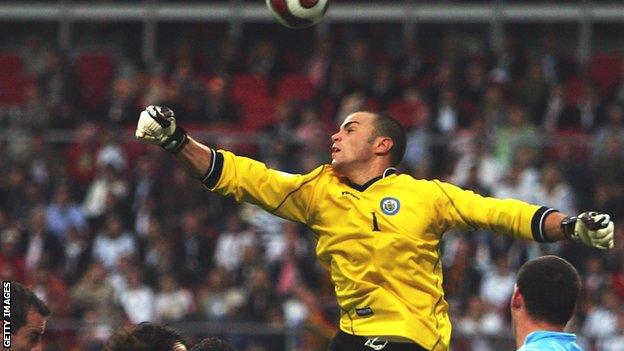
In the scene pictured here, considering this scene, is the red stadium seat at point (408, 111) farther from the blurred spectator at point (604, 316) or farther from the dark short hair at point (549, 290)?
the dark short hair at point (549, 290)

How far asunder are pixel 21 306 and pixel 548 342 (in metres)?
2.02

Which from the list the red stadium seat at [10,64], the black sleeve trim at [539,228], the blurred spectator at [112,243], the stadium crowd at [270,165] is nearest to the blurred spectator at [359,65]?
the stadium crowd at [270,165]

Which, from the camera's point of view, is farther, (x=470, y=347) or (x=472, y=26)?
(x=472, y=26)

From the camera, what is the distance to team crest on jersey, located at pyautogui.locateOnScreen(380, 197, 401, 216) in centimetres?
779

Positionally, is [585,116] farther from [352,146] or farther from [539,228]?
[539,228]

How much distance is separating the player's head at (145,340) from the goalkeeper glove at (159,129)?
147 centimetres

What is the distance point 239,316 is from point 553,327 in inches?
347

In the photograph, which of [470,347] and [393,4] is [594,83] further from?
[470,347]

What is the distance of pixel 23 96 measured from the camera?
19.6 metres

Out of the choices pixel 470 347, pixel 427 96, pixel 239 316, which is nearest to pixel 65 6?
pixel 427 96

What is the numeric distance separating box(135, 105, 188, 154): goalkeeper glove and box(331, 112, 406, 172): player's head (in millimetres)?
837

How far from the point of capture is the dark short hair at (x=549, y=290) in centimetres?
623

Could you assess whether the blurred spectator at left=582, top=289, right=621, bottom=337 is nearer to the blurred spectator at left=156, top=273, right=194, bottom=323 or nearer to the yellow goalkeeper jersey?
the blurred spectator at left=156, top=273, right=194, bottom=323

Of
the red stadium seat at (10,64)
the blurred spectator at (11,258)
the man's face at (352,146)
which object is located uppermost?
the red stadium seat at (10,64)
